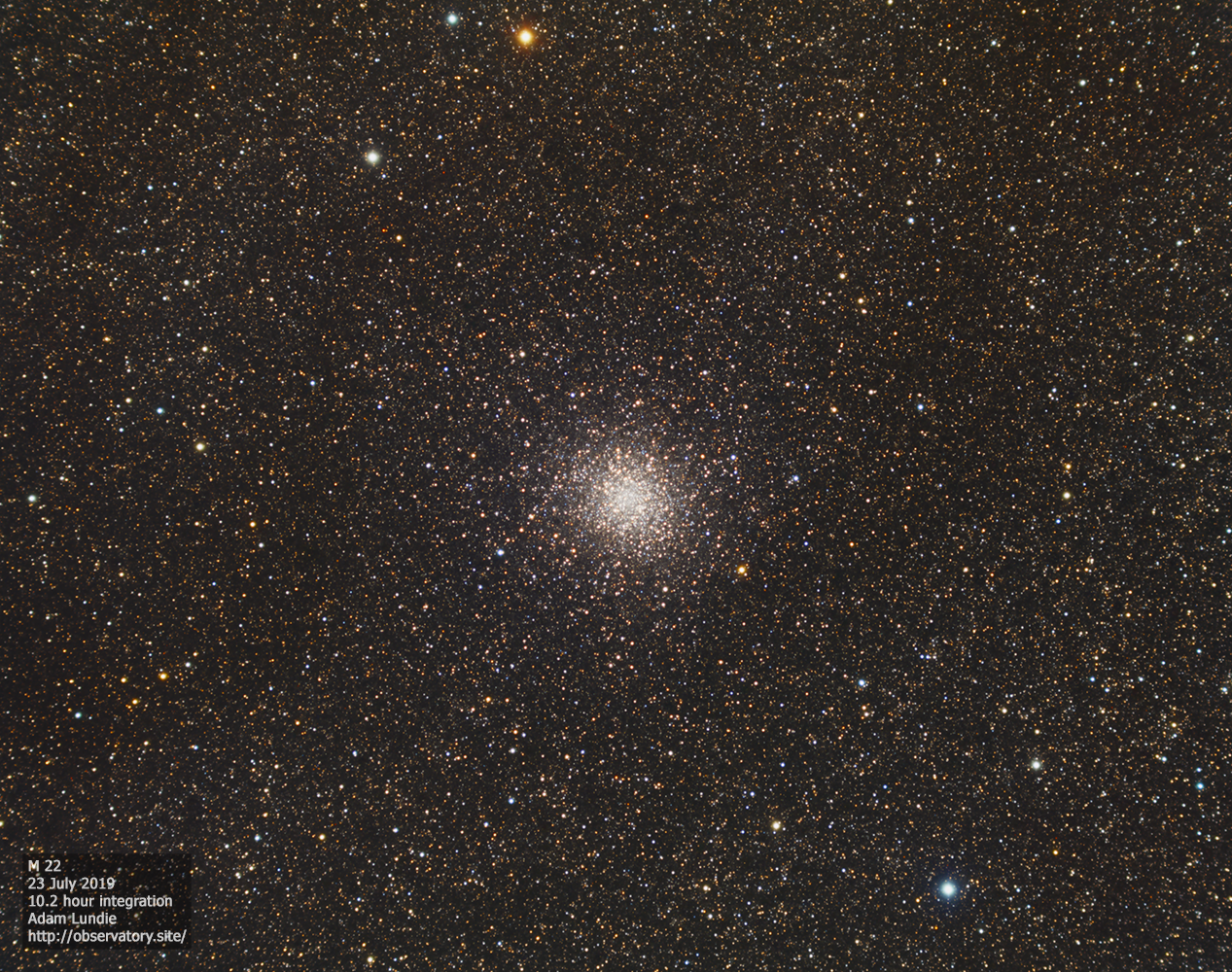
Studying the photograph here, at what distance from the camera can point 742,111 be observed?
1.46 ft

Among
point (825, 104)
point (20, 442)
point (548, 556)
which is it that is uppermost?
point (825, 104)

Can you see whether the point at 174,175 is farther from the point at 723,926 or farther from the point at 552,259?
the point at 723,926

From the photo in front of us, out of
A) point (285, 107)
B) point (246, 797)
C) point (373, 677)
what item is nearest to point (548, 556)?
point (373, 677)

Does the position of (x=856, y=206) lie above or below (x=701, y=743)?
above

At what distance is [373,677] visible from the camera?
0.43 meters

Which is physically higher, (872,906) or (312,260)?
(312,260)

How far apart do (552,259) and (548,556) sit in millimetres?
208

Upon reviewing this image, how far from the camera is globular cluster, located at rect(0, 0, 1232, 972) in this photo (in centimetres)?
43

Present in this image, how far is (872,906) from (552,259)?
496 millimetres

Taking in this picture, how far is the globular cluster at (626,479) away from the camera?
43 centimetres

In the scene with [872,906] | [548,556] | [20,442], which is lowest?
[872,906]

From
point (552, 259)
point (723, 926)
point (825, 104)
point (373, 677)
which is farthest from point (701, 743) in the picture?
point (825, 104)

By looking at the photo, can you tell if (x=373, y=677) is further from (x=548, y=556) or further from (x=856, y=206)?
(x=856, y=206)

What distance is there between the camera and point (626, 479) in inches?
17.3
